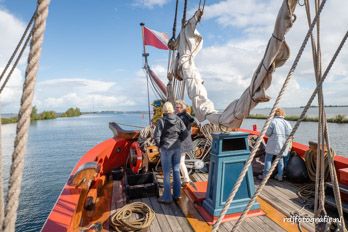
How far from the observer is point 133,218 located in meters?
3.10

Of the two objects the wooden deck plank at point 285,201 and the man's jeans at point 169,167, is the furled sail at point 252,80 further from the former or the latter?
the wooden deck plank at point 285,201

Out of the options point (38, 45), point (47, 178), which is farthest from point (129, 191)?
point (47, 178)

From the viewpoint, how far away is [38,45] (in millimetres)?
833

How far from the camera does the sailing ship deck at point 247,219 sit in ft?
9.23

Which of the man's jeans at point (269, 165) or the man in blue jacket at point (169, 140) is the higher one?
the man in blue jacket at point (169, 140)

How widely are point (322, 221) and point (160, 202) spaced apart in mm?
2338

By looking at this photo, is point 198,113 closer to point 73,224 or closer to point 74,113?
point 73,224

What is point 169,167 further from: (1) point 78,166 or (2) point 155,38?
(2) point 155,38

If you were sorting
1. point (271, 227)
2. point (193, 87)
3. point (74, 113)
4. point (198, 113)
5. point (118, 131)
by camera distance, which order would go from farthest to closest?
point (74, 113), point (118, 131), point (193, 87), point (198, 113), point (271, 227)

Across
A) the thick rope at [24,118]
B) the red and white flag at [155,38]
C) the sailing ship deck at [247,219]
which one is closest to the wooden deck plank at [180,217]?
the sailing ship deck at [247,219]

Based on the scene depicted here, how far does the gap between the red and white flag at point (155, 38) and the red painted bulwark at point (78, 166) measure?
5.77 metres

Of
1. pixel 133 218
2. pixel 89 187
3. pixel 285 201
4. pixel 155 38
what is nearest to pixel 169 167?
A: pixel 133 218

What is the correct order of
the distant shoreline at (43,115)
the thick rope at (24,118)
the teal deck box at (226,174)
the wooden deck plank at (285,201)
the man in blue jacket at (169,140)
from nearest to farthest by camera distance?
the thick rope at (24,118)
the teal deck box at (226,174)
the wooden deck plank at (285,201)
the man in blue jacket at (169,140)
the distant shoreline at (43,115)

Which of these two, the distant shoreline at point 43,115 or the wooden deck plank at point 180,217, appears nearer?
the wooden deck plank at point 180,217
